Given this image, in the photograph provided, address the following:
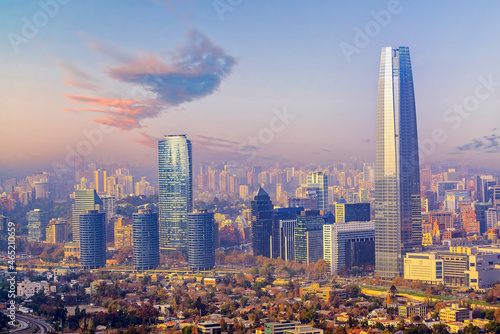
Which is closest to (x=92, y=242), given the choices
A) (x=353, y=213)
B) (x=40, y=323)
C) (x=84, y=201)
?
(x=84, y=201)

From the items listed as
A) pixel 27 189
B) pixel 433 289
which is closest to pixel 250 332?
pixel 433 289

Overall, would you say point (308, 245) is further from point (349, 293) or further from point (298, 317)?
point (298, 317)

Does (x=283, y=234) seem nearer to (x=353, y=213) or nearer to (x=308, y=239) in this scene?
(x=308, y=239)

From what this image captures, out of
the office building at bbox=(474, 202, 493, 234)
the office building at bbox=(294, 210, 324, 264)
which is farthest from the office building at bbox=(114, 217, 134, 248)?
the office building at bbox=(474, 202, 493, 234)

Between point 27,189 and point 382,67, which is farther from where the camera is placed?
point 27,189

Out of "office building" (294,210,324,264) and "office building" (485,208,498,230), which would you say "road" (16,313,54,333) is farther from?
"office building" (485,208,498,230)
